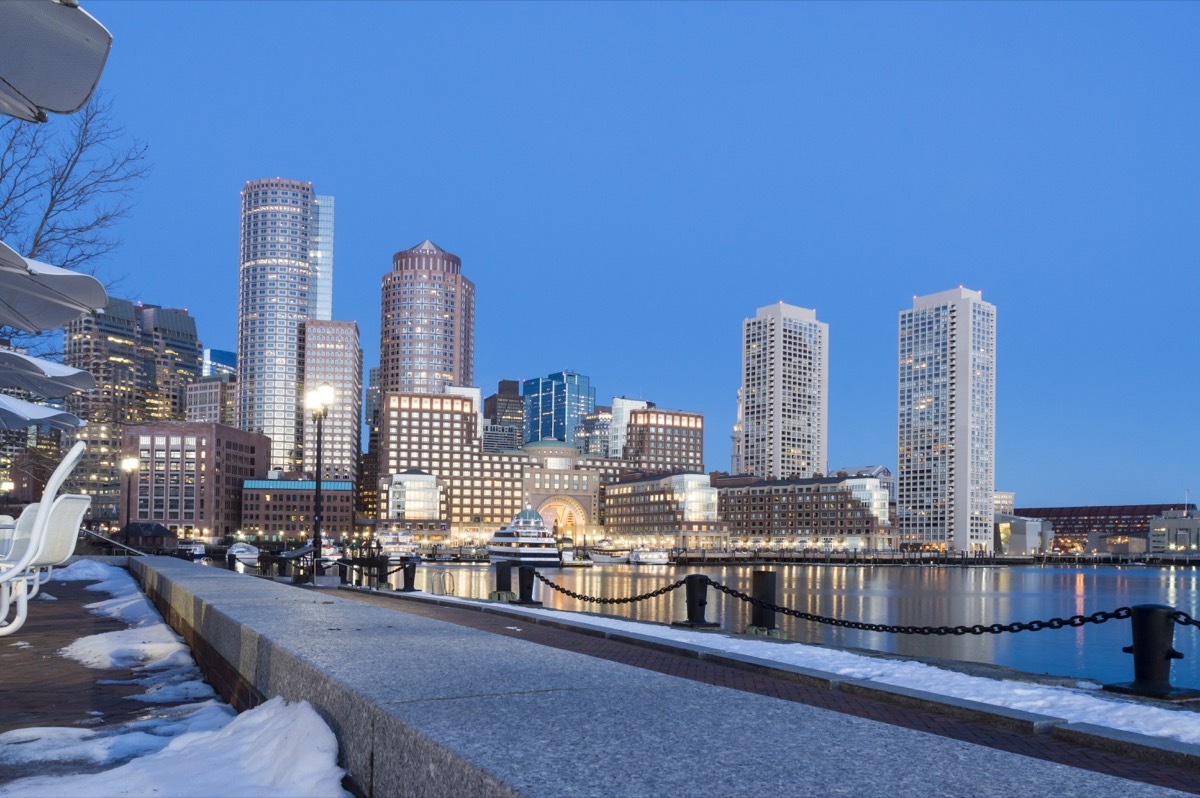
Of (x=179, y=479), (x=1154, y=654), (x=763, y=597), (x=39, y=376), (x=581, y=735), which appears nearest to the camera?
(x=581, y=735)

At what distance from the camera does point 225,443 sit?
19100cm

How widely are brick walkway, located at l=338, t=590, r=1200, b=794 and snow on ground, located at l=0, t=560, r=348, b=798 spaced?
9.82ft

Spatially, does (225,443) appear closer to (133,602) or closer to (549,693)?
(133,602)

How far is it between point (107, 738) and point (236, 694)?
42.4 inches

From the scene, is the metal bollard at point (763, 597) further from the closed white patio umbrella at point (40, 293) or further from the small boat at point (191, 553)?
the small boat at point (191, 553)

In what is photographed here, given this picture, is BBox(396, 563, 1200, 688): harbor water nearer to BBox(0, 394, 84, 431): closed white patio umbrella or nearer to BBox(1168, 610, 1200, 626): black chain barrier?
BBox(1168, 610, 1200, 626): black chain barrier

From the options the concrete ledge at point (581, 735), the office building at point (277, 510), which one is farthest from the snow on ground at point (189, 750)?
the office building at point (277, 510)

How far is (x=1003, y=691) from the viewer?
848cm

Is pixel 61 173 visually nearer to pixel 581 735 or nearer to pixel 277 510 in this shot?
pixel 581 735

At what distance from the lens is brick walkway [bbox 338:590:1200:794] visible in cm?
550

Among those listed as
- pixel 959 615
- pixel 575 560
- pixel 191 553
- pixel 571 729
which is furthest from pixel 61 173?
pixel 575 560

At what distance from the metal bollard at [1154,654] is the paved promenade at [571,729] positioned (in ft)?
10.6

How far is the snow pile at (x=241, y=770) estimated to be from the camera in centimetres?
375

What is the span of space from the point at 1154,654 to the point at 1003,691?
5.41 ft
